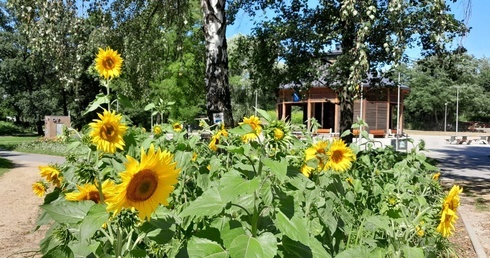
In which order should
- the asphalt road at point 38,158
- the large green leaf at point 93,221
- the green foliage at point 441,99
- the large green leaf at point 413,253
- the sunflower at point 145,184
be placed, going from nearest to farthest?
the sunflower at point 145,184, the large green leaf at point 93,221, the large green leaf at point 413,253, the asphalt road at point 38,158, the green foliage at point 441,99

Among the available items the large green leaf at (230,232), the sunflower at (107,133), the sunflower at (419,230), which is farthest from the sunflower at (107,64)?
the sunflower at (419,230)

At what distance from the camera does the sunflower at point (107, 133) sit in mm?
1478

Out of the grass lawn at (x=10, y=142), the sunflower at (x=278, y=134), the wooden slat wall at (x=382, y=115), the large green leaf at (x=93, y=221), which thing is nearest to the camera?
the large green leaf at (x=93, y=221)

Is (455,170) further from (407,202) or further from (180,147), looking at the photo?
(180,147)

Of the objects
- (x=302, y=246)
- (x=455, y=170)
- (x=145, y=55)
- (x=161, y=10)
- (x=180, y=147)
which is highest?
(x=161, y=10)

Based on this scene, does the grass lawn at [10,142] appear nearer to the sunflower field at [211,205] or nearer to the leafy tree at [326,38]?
the leafy tree at [326,38]

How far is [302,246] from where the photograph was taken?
1234 mm

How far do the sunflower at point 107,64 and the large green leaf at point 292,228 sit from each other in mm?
1050

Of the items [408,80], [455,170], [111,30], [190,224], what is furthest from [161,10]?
[408,80]

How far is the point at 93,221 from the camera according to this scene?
1.17 metres

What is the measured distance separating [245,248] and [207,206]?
171 millimetres

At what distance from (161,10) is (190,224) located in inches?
306

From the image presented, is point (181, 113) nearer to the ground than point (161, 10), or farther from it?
nearer to the ground

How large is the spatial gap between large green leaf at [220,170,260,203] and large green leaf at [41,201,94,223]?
1.43 ft
